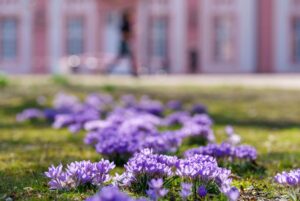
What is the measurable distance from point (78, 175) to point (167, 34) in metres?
33.2

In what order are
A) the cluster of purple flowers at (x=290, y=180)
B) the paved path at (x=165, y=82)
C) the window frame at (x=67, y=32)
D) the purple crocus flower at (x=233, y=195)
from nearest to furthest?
the purple crocus flower at (x=233, y=195)
the cluster of purple flowers at (x=290, y=180)
the paved path at (x=165, y=82)
the window frame at (x=67, y=32)

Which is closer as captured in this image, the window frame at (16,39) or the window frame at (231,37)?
the window frame at (231,37)

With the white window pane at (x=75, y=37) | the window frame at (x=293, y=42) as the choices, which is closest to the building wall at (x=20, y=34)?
the white window pane at (x=75, y=37)

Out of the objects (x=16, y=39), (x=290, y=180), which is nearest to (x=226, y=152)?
(x=290, y=180)

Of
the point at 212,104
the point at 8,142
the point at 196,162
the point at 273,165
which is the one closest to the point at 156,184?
the point at 196,162

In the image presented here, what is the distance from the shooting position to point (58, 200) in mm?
2926

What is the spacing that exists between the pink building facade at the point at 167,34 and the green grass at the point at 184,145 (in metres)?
22.7

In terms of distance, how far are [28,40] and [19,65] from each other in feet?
4.71

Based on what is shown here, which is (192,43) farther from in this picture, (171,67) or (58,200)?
(58,200)

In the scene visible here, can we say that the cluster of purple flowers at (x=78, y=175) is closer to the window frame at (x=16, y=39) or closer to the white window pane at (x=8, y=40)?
the window frame at (x=16, y=39)

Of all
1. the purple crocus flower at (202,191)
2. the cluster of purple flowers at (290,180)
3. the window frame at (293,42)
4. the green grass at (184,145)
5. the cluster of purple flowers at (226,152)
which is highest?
the cluster of purple flowers at (290,180)

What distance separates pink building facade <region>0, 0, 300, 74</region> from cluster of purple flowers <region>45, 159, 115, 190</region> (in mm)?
30658

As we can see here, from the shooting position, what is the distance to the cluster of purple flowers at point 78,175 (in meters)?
3.00

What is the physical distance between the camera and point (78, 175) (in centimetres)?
301
